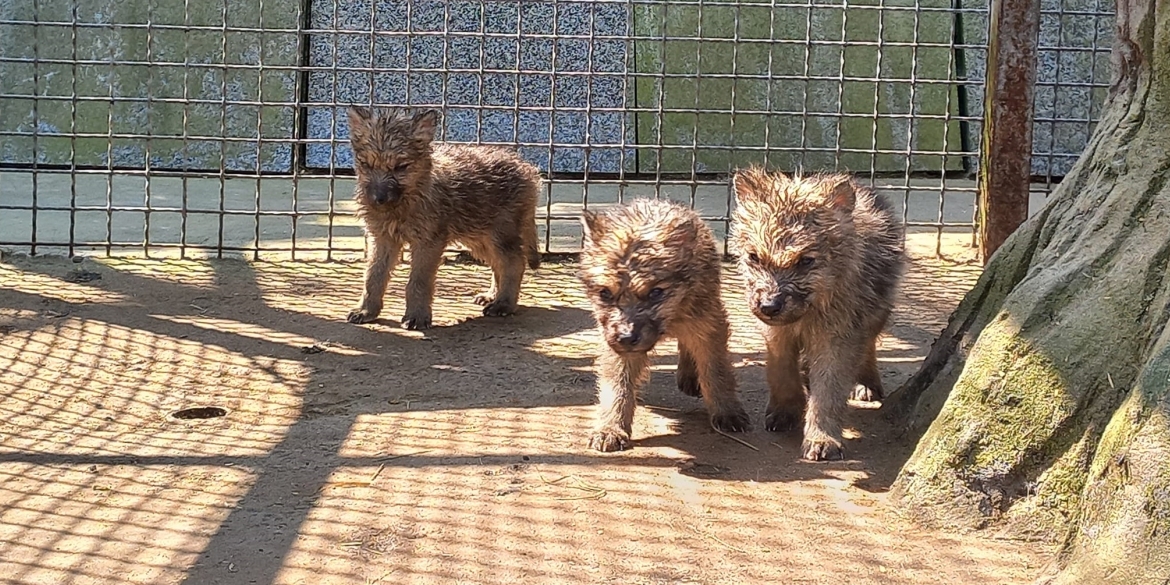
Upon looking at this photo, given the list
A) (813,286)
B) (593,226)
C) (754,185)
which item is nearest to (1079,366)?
(813,286)

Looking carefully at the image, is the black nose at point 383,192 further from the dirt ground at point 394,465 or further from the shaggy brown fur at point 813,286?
the shaggy brown fur at point 813,286

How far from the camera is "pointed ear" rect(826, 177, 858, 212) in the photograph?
4543 mm

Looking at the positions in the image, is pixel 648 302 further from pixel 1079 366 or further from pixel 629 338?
pixel 1079 366

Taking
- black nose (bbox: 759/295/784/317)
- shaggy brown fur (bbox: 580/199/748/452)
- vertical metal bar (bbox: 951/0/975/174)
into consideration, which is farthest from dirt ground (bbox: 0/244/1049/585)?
A: vertical metal bar (bbox: 951/0/975/174)

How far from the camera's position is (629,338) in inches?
171

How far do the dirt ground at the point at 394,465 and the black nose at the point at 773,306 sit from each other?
0.56 meters

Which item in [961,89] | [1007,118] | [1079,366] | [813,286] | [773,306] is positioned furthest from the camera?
[961,89]

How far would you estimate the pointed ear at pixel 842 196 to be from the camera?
4.54m

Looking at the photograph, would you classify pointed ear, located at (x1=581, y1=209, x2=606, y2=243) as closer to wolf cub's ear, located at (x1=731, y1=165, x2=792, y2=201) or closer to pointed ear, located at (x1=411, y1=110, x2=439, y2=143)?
wolf cub's ear, located at (x1=731, y1=165, x2=792, y2=201)

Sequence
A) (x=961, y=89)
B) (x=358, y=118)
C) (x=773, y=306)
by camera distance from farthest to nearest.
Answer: (x=961, y=89) < (x=358, y=118) < (x=773, y=306)

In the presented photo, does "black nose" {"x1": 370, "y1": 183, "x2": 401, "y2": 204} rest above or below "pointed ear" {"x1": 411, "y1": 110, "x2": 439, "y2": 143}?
below

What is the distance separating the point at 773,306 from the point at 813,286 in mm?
196

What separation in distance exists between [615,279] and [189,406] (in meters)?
1.90

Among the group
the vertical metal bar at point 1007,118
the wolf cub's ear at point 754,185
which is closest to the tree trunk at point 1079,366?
the wolf cub's ear at point 754,185
